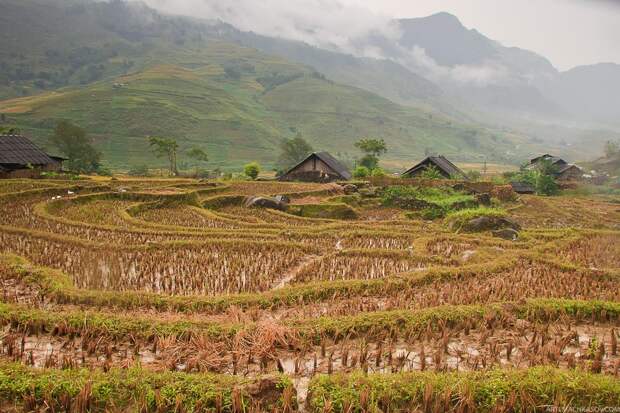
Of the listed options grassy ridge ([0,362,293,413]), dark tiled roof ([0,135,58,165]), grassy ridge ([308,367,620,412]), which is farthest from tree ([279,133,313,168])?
grassy ridge ([308,367,620,412])

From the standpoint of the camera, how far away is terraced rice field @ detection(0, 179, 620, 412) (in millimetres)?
4285

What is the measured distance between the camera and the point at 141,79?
142875 millimetres

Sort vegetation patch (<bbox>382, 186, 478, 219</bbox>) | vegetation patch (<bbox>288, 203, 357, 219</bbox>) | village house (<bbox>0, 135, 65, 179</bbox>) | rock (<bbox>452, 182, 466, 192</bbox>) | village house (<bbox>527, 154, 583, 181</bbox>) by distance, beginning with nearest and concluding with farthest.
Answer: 1. vegetation patch (<bbox>288, 203, 357, 219</bbox>)
2. vegetation patch (<bbox>382, 186, 478, 219</bbox>)
3. rock (<bbox>452, 182, 466, 192</bbox>)
4. village house (<bbox>0, 135, 65, 179</bbox>)
5. village house (<bbox>527, 154, 583, 181</bbox>)

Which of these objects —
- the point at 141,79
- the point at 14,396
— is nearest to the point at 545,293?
the point at 14,396

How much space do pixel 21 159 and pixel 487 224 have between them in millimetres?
35220

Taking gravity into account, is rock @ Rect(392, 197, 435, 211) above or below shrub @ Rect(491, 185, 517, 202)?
below

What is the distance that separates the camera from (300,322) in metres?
6.34

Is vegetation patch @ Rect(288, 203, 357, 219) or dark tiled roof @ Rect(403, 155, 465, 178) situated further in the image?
dark tiled roof @ Rect(403, 155, 465, 178)

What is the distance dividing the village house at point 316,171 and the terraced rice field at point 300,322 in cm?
2569

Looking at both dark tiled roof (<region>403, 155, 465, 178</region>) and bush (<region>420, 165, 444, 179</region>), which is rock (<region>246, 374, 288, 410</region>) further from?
dark tiled roof (<region>403, 155, 465, 178</region>)

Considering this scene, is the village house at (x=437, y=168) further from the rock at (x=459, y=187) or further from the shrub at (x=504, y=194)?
the shrub at (x=504, y=194)

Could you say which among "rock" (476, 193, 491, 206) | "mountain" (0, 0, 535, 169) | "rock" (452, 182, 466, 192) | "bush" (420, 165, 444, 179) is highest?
"mountain" (0, 0, 535, 169)

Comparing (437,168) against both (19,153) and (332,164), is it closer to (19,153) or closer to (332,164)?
(332,164)

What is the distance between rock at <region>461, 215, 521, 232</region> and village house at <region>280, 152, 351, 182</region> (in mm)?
24023
